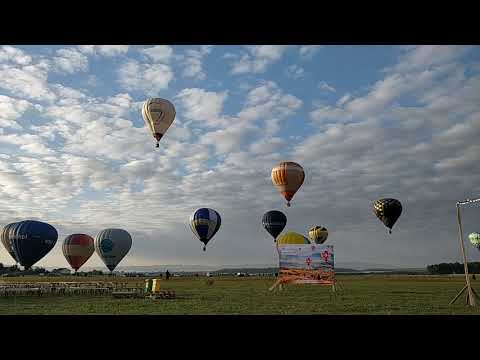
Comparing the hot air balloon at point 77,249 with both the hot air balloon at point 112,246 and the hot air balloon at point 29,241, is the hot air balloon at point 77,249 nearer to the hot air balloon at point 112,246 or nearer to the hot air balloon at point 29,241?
the hot air balloon at point 112,246

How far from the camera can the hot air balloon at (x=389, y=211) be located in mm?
41156

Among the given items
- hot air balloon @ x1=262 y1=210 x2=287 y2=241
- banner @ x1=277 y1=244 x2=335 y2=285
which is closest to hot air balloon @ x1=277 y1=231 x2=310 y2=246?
hot air balloon @ x1=262 y1=210 x2=287 y2=241

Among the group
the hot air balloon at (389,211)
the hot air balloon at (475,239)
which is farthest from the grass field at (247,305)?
the hot air balloon at (475,239)

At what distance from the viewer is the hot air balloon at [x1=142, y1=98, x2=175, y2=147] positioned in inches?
1268

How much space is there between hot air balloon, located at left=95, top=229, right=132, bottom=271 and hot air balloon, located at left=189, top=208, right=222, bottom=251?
878cm

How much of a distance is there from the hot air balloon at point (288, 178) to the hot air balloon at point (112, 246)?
19494 millimetres

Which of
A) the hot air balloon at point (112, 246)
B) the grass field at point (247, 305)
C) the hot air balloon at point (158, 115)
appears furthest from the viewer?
the hot air balloon at point (112, 246)

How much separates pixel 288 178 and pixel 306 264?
1084cm

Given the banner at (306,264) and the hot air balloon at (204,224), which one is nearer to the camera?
the banner at (306,264)

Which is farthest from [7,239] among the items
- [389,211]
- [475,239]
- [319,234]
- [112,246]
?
[475,239]

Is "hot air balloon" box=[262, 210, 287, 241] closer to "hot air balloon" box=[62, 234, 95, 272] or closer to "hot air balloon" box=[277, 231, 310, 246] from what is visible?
"hot air balloon" box=[277, 231, 310, 246]
